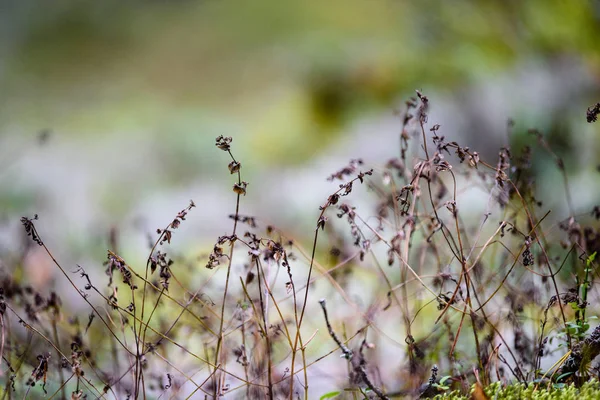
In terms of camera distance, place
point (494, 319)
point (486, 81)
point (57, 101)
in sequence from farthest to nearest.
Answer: point (57, 101)
point (486, 81)
point (494, 319)

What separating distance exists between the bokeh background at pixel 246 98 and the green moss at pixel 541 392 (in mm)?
2652

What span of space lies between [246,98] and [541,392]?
558 cm

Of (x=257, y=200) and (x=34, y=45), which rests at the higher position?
(x=34, y=45)

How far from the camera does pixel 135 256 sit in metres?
4.87

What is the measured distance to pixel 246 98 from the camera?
6.87 meters

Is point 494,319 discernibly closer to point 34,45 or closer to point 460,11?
point 460,11

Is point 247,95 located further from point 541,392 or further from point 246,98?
point 541,392

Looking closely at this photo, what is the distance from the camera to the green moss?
163cm

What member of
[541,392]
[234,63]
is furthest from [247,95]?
[541,392]

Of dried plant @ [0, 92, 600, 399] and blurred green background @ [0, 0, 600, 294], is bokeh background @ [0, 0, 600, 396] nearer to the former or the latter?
blurred green background @ [0, 0, 600, 294]

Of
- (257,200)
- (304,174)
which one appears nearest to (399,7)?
(304,174)

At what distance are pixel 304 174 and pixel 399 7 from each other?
2.24m

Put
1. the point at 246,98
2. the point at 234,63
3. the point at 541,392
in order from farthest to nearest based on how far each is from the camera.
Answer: the point at 234,63, the point at 246,98, the point at 541,392

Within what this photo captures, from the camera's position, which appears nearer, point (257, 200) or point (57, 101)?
point (257, 200)
